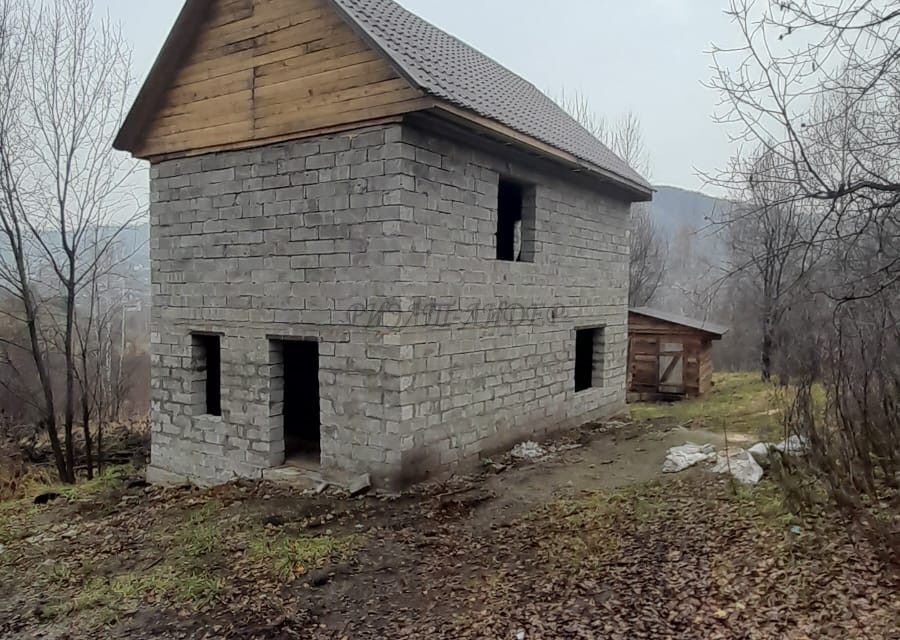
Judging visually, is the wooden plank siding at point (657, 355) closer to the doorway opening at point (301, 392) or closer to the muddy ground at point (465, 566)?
the muddy ground at point (465, 566)

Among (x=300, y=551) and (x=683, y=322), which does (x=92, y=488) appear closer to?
(x=300, y=551)

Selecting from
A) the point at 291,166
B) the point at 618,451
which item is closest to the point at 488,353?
the point at 618,451

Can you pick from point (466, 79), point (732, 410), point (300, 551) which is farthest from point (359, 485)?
point (732, 410)

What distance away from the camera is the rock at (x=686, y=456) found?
7.40 metres

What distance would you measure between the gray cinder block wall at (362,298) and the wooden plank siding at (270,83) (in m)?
0.27

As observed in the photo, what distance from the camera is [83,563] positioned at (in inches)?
243

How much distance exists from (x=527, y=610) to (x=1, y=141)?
1268cm

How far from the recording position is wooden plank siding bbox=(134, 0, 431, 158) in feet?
22.5

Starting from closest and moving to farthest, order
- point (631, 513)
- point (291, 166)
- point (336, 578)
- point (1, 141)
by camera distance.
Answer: point (336, 578) → point (631, 513) → point (291, 166) → point (1, 141)

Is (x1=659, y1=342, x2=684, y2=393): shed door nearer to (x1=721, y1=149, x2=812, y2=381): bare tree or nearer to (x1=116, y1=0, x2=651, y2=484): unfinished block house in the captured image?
(x1=721, y1=149, x2=812, y2=381): bare tree

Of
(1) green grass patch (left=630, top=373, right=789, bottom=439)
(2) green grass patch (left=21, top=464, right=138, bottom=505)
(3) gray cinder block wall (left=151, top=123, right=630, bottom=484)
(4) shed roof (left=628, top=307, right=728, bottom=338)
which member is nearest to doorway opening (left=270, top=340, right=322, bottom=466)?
(3) gray cinder block wall (left=151, top=123, right=630, bottom=484)

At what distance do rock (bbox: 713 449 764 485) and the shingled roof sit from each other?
15.8 feet

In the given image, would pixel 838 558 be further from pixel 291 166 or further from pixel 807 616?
pixel 291 166

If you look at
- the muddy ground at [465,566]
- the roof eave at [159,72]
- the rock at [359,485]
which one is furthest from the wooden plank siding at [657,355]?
the roof eave at [159,72]
